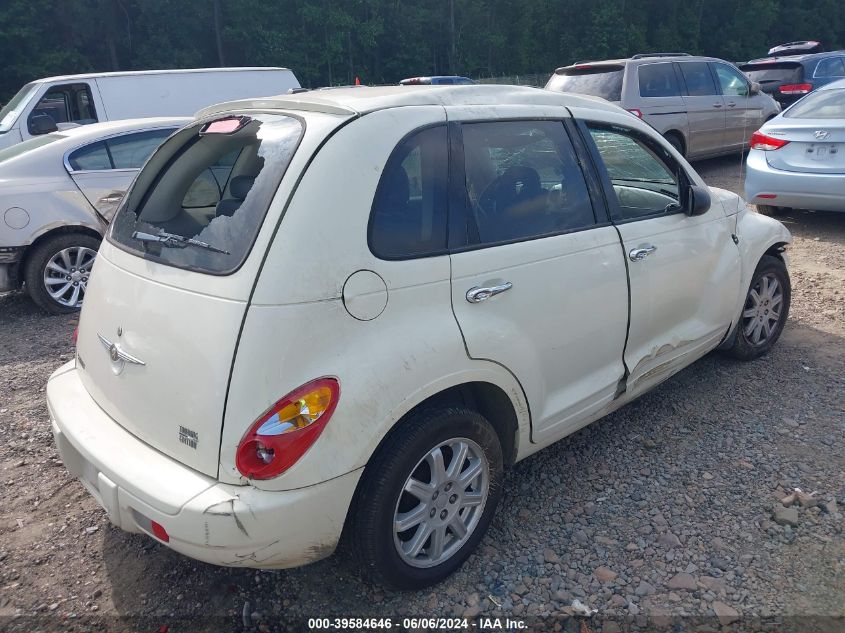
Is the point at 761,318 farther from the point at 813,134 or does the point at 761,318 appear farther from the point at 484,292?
the point at 813,134

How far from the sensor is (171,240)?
8.56 feet

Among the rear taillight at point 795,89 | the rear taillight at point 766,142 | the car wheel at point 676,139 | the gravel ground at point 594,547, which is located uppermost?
the rear taillight at point 766,142

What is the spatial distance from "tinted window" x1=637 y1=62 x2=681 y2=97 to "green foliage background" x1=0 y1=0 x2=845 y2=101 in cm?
2376

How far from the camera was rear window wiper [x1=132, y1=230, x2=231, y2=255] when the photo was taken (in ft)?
8.02

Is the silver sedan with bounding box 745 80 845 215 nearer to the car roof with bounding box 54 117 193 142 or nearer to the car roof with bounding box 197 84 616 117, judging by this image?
the car roof with bounding box 197 84 616 117

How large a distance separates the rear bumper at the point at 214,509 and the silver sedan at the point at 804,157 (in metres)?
6.58

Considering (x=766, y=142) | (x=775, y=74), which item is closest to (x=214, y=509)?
(x=766, y=142)

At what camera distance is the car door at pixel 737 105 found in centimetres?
1117

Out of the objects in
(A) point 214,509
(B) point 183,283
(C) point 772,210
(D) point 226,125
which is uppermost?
(D) point 226,125

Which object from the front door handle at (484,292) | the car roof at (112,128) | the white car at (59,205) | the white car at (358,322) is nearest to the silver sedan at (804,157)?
the white car at (358,322)

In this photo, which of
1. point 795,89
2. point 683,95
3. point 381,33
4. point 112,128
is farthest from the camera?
point 381,33

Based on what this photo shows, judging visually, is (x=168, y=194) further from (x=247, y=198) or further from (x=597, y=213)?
(x=597, y=213)

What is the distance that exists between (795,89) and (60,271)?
1379 centimetres

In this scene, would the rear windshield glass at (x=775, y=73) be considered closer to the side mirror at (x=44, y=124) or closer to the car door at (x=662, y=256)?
the car door at (x=662, y=256)
